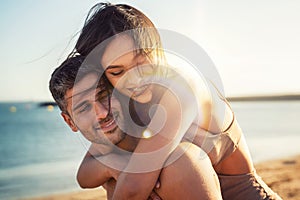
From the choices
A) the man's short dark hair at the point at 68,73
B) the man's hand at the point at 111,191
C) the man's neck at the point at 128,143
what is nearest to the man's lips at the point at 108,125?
the man's neck at the point at 128,143

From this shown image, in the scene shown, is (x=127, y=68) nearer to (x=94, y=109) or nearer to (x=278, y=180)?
(x=94, y=109)

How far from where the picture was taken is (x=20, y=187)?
24.6ft

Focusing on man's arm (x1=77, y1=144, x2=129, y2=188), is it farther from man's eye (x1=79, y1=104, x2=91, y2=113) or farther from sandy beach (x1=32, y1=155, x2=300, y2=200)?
sandy beach (x1=32, y1=155, x2=300, y2=200)

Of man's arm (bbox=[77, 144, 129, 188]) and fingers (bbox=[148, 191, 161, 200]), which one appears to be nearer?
fingers (bbox=[148, 191, 161, 200])

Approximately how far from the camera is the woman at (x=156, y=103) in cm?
190

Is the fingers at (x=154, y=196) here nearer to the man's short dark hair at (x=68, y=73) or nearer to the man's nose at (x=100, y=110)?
A: the man's nose at (x=100, y=110)

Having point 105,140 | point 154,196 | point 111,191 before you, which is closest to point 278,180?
point 111,191

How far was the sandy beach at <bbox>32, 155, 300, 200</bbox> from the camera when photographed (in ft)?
19.7

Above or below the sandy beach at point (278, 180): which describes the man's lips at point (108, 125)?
above

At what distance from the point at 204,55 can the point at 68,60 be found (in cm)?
63

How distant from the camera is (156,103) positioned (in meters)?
1.96

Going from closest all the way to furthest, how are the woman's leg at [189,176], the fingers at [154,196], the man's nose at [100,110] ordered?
the woman's leg at [189,176] < the fingers at [154,196] < the man's nose at [100,110]

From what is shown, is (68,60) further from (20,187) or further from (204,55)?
(20,187)

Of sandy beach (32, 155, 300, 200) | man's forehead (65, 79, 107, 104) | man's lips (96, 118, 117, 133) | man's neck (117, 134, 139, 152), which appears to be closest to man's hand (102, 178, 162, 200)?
man's neck (117, 134, 139, 152)
